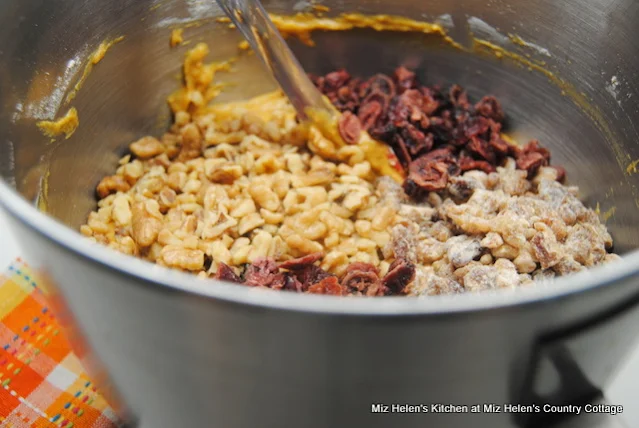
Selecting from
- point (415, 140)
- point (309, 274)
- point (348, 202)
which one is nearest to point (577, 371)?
point (309, 274)

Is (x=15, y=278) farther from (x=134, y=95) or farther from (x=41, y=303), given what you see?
(x=134, y=95)

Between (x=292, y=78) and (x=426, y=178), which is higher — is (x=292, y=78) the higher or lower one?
the higher one

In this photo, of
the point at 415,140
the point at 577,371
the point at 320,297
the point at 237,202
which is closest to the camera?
the point at 320,297

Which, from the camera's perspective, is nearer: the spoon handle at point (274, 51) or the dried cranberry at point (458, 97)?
the spoon handle at point (274, 51)

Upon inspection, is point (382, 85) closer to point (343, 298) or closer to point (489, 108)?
point (489, 108)

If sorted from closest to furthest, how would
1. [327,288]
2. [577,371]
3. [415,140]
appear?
[577,371]
[327,288]
[415,140]

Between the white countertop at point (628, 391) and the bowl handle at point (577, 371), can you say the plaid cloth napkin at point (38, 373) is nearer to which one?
the white countertop at point (628, 391)

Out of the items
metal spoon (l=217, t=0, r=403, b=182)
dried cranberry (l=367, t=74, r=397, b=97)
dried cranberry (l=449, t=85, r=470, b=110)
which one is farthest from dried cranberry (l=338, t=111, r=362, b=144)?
dried cranberry (l=449, t=85, r=470, b=110)

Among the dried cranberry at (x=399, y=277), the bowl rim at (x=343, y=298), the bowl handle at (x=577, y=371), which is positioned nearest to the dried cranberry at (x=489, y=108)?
the dried cranberry at (x=399, y=277)
